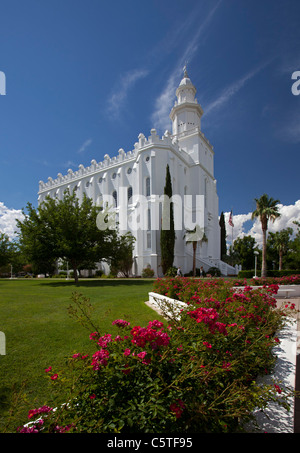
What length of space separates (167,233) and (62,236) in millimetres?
13640

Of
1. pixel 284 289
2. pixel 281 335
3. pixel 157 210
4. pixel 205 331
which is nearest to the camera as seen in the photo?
pixel 205 331

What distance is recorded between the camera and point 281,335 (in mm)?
4715

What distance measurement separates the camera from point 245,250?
51594 mm

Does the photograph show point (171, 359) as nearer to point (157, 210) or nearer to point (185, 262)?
point (157, 210)

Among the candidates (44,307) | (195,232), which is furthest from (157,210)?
(44,307)

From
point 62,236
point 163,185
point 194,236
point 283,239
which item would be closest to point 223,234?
point 283,239

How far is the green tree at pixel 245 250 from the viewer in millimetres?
50806

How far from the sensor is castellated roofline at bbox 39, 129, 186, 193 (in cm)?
3238

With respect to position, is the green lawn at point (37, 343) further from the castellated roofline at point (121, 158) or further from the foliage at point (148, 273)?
the castellated roofline at point (121, 158)

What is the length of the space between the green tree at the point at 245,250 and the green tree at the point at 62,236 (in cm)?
3878

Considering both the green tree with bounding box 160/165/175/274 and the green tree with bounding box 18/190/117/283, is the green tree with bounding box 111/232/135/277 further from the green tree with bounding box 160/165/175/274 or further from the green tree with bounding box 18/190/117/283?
the green tree with bounding box 160/165/175/274

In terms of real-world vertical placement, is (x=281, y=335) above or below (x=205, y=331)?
below

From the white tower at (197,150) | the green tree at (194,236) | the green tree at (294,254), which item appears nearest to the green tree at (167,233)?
the green tree at (194,236)

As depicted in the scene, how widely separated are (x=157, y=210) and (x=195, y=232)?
6.13 m
